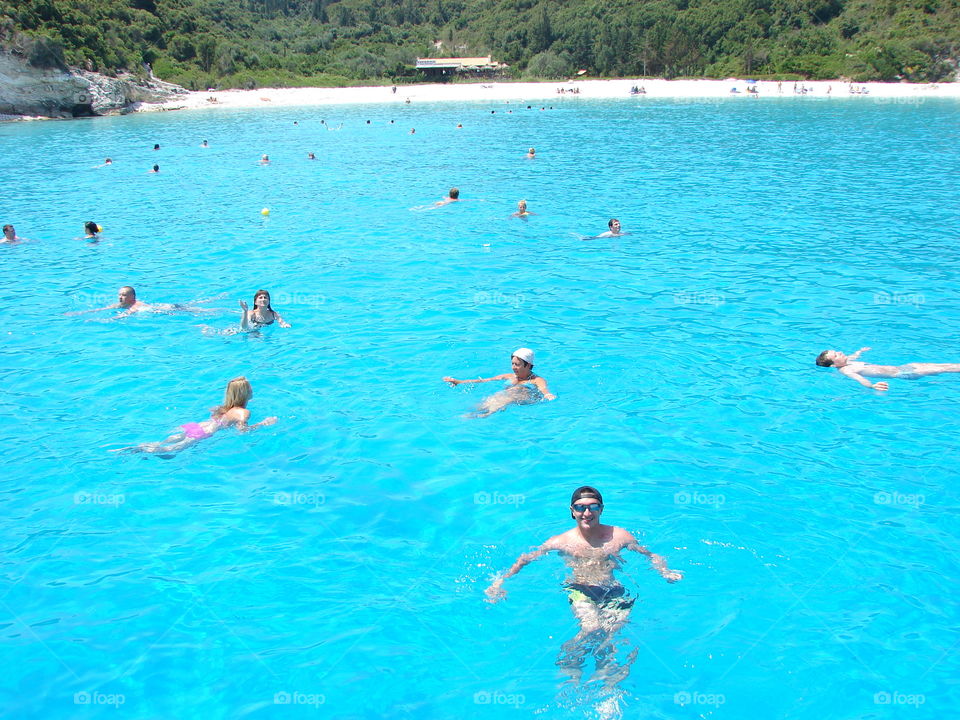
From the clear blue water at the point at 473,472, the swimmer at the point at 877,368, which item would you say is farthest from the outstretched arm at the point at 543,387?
the swimmer at the point at 877,368

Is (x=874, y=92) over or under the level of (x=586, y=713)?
over

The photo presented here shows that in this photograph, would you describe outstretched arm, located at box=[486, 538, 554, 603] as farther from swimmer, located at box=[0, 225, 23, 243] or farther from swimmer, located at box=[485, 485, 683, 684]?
swimmer, located at box=[0, 225, 23, 243]

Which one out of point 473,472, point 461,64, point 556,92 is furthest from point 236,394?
point 461,64

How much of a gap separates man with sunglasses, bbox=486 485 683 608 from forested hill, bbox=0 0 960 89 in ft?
227

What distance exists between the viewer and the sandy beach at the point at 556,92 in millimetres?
69062

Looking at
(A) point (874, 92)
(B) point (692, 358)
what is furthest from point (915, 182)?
(A) point (874, 92)

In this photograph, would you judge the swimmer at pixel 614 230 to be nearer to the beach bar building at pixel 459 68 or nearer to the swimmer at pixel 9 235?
the swimmer at pixel 9 235

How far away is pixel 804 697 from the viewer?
561cm

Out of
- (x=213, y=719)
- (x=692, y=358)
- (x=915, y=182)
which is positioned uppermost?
(x=915, y=182)

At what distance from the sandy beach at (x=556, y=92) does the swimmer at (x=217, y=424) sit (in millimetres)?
67809

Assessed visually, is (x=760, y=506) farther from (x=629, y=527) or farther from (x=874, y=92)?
(x=874, y=92)

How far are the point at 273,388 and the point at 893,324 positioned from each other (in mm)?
10604

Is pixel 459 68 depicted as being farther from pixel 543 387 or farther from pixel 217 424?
pixel 217 424

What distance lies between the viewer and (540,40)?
109 metres
